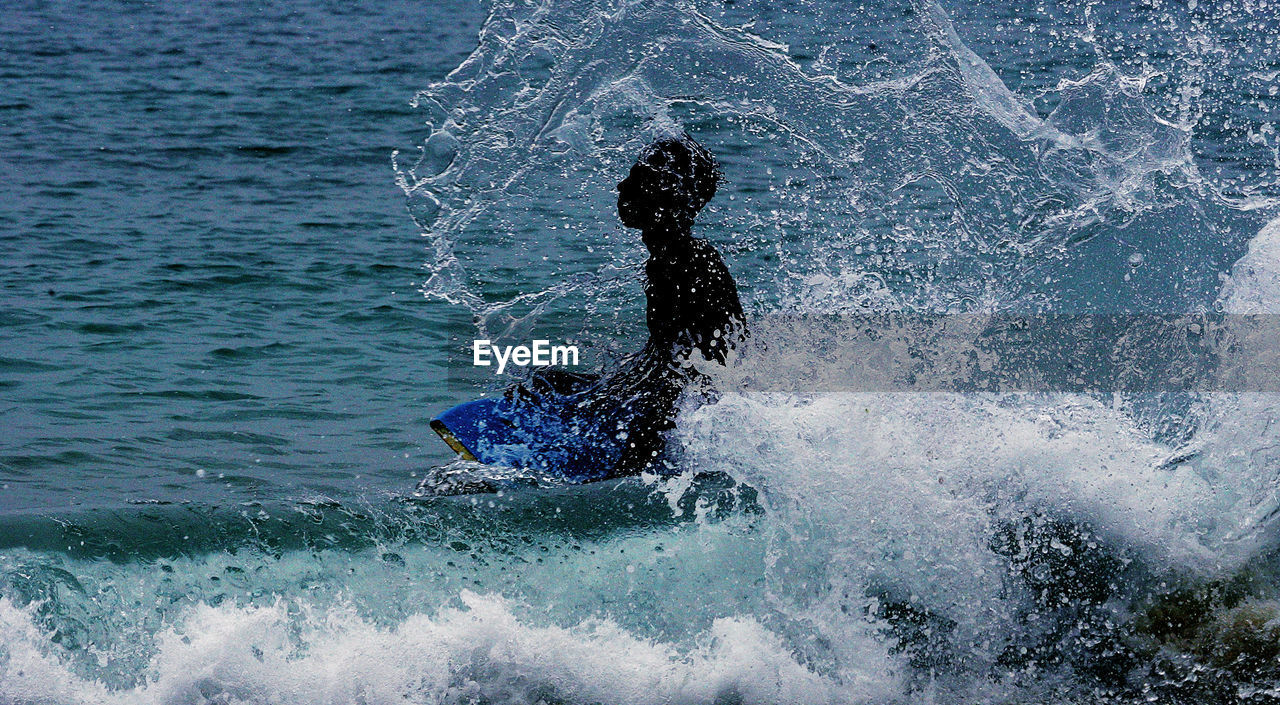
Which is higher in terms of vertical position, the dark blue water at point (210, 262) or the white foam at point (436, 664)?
the dark blue water at point (210, 262)

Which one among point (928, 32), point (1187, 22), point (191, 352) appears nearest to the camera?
point (928, 32)

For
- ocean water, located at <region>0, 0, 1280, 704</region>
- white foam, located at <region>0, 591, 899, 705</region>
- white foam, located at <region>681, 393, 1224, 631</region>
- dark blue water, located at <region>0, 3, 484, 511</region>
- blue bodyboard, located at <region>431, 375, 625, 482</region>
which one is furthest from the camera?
dark blue water, located at <region>0, 3, 484, 511</region>

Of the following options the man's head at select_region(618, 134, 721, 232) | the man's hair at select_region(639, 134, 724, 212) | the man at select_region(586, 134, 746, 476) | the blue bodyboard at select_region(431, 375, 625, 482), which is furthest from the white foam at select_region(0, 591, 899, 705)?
the man's hair at select_region(639, 134, 724, 212)

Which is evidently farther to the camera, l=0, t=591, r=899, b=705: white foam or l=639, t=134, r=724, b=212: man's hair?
l=639, t=134, r=724, b=212: man's hair

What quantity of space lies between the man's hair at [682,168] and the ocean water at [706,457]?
0.46 m

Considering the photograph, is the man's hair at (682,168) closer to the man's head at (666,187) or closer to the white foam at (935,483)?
the man's head at (666,187)

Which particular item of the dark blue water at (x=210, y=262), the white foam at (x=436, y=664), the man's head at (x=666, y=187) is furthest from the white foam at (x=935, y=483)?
the dark blue water at (x=210, y=262)

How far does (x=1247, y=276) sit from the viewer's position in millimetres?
5164

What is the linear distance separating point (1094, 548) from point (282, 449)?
13.2 ft

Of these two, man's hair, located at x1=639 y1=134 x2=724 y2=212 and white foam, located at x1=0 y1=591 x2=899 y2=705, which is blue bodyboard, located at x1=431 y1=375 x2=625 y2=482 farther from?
man's hair, located at x1=639 y1=134 x2=724 y2=212

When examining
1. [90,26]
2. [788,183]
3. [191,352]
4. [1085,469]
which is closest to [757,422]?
[1085,469]

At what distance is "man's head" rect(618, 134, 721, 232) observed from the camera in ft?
15.0

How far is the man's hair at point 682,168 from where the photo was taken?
4.61m

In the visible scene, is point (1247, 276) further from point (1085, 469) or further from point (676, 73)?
point (676, 73)
